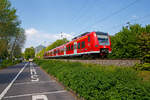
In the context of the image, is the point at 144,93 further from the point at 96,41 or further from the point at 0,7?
the point at 0,7

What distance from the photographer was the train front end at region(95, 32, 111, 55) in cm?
1488

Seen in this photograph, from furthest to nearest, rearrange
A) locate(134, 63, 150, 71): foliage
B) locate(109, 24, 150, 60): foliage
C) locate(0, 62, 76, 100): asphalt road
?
1. locate(109, 24, 150, 60): foliage
2. locate(134, 63, 150, 71): foliage
3. locate(0, 62, 76, 100): asphalt road

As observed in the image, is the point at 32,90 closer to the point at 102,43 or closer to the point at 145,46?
the point at 145,46

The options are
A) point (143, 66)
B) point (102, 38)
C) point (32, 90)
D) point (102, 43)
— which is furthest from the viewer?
point (102, 38)

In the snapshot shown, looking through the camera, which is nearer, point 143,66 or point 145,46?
point 143,66

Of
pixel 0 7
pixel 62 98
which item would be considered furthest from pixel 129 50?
pixel 0 7

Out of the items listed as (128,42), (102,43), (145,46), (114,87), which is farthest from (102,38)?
(114,87)

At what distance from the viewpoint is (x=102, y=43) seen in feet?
50.2

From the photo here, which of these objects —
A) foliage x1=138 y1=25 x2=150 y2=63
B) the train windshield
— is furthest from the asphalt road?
the train windshield

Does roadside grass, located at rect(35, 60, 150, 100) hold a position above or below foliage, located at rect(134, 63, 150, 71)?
below

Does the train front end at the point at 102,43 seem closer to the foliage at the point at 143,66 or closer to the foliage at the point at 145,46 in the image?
the foliage at the point at 145,46

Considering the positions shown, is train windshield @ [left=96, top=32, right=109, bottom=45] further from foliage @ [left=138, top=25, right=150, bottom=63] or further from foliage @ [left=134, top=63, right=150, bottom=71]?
foliage @ [left=134, top=63, right=150, bottom=71]

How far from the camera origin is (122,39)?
50.1 feet

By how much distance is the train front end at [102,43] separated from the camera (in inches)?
586
